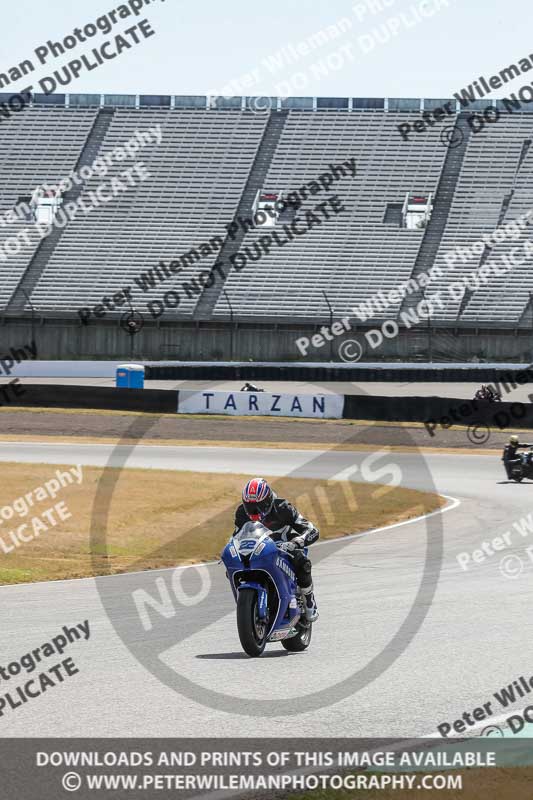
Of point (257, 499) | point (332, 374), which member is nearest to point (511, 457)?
point (257, 499)

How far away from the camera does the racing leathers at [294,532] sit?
29.2ft

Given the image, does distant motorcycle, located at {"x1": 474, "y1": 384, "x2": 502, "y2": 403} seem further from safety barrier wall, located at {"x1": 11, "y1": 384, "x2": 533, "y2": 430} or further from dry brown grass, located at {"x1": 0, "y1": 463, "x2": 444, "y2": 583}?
dry brown grass, located at {"x1": 0, "y1": 463, "x2": 444, "y2": 583}

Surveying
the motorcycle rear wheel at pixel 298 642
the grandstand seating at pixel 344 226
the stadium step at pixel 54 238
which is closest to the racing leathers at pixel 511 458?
the motorcycle rear wheel at pixel 298 642

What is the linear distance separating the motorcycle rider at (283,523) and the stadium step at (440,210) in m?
46.7

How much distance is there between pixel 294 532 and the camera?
9.01m

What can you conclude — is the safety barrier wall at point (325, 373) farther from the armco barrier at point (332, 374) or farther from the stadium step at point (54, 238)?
the stadium step at point (54, 238)

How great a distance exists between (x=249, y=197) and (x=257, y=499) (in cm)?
5580

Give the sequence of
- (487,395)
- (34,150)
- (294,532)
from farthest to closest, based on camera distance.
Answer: (34,150)
(487,395)
(294,532)

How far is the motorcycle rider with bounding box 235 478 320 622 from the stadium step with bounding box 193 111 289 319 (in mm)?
47303

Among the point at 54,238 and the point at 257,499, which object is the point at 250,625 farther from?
the point at 54,238

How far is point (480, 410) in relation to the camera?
1351 inches

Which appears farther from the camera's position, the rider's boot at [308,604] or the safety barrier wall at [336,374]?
the safety barrier wall at [336,374]

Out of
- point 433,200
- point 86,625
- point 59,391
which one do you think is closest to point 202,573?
point 86,625

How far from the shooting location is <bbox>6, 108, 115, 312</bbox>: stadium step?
2293 inches
